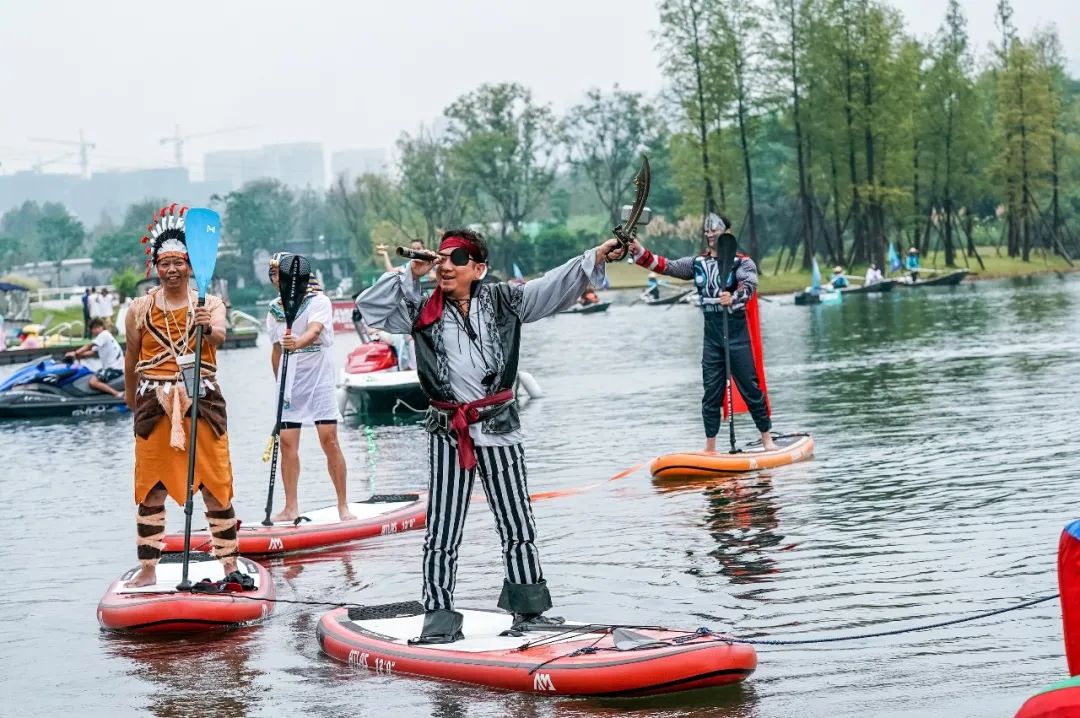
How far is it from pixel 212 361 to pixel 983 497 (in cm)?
606

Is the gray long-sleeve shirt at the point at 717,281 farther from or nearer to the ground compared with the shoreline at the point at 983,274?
farther from the ground

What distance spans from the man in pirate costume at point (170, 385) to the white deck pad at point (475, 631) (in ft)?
5.03

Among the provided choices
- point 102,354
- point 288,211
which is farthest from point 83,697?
point 288,211

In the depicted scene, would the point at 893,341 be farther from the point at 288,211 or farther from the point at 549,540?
the point at 288,211

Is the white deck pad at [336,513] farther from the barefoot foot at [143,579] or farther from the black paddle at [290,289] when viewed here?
the barefoot foot at [143,579]

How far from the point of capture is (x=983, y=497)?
1227cm

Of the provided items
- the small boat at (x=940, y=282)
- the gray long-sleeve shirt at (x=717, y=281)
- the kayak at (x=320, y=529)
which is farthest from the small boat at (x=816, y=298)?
the kayak at (x=320, y=529)

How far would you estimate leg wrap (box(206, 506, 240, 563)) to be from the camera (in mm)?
9625

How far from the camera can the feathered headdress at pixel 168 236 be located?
31.0 feet

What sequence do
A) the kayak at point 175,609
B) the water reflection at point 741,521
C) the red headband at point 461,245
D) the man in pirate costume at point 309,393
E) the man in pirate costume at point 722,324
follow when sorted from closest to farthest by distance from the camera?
the red headband at point 461,245
the kayak at point 175,609
the water reflection at point 741,521
the man in pirate costume at point 309,393
the man in pirate costume at point 722,324

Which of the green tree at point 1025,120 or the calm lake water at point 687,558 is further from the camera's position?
the green tree at point 1025,120

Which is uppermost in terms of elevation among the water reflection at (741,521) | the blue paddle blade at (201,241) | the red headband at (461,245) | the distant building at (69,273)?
the distant building at (69,273)

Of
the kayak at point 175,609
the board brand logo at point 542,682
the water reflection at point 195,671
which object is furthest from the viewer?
the kayak at point 175,609

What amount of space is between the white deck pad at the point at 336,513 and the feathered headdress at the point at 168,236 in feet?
10.3
